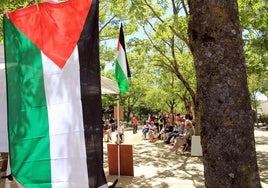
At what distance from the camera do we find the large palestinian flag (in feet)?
9.37

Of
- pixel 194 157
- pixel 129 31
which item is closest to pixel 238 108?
pixel 194 157

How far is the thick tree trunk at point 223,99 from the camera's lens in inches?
97.0

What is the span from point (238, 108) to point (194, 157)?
11.1 meters

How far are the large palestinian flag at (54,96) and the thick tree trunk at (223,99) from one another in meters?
0.90

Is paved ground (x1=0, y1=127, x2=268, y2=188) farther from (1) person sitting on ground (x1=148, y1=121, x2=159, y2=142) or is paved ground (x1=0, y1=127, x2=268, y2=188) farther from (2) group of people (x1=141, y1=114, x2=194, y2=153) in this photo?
(1) person sitting on ground (x1=148, y1=121, x2=159, y2=142)

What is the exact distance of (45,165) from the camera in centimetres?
286

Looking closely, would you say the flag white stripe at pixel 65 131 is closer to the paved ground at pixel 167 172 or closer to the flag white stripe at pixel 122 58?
the paved ground at pixel 167 172

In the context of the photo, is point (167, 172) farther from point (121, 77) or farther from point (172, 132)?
point (172, 132)

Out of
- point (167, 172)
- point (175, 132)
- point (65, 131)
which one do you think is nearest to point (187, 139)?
point (175, 132)

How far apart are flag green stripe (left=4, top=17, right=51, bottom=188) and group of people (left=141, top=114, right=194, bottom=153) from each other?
11938 mm

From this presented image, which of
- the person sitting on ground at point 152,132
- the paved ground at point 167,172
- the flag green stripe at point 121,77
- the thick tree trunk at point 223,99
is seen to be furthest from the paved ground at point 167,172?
the person sitting on ground at point 152,132

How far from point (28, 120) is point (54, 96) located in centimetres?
28

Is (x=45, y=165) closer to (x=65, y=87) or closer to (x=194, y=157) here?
(x=65, y=87)

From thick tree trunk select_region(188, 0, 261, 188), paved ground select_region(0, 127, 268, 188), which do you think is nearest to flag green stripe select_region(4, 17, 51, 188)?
thick tree trunk select_region(188, 0, 261, 188)
